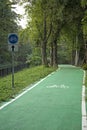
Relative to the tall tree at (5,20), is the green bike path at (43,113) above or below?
below

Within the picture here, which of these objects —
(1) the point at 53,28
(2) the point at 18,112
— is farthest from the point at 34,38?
(2) the point at 18,112

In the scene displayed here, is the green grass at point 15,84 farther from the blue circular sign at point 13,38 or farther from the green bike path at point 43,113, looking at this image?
the blue circular sign at point 13,38

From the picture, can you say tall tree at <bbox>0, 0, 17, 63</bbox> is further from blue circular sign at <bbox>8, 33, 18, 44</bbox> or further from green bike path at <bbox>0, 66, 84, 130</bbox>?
green bike path at <bbox>0, 66, 84, 130</bbox>

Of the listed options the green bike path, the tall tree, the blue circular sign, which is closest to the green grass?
the green bike path

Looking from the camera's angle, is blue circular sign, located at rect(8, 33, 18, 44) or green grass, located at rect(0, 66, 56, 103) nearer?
green grass, located at rect(0, 66, 56, 103)

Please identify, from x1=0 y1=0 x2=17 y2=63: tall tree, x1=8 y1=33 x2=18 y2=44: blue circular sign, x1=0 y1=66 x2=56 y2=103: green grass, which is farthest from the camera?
x1=0 y1=0 x2=17 y2=63: tall tree

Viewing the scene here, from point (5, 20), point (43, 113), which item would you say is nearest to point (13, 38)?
point (43, 113)

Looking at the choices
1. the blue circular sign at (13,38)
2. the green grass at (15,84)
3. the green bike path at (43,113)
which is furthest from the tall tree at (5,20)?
the green bike path at (43,113)

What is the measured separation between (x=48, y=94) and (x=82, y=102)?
2.66m

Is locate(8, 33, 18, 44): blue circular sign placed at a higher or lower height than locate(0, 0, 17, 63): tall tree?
lower

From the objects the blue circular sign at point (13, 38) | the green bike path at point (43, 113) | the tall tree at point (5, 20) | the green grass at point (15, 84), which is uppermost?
the tall tree at point (5, 20)

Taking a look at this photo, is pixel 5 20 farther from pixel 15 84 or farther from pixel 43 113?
pixel 43 113

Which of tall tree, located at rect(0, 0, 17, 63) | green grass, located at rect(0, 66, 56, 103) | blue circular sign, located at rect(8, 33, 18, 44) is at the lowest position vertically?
green grass, located at rect(0, 66, 56, 103)

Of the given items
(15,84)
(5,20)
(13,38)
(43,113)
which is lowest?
(15,84)
